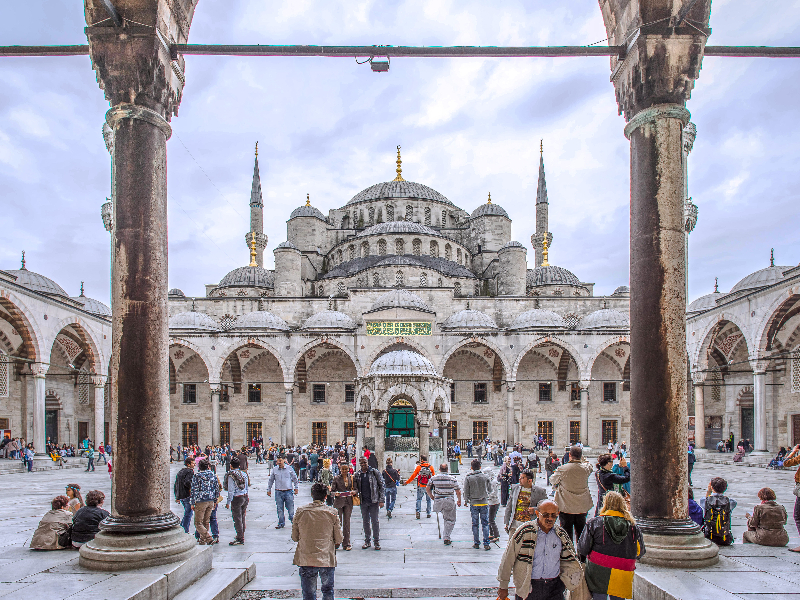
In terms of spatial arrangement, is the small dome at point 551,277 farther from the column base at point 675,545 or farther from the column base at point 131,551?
the column base at point 131,551

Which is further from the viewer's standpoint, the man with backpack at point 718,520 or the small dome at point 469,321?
the small dome at point 469,321

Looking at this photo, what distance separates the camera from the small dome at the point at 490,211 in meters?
36.7

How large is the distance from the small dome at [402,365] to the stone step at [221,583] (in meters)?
9.82

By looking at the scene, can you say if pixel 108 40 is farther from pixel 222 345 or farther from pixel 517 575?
pixel 222 345

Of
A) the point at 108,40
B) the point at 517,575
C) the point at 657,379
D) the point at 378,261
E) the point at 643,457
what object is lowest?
the point at 517,575

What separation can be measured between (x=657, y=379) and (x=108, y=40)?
441 centimetres

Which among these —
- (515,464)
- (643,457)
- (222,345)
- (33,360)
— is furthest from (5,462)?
(643,457)

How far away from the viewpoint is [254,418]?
1093 inches

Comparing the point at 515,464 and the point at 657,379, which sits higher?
the point at 657,379

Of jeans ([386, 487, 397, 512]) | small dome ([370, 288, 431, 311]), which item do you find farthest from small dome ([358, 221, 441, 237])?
jeans ([386, 487, 397, 512])

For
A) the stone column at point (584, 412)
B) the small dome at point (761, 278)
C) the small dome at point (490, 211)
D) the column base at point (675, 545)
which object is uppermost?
the small dome at point (490, 211)

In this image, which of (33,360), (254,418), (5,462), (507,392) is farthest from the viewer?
(254,418)

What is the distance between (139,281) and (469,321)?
2242cm

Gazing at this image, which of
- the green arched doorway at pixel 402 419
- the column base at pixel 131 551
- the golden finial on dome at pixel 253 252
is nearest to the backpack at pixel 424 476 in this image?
the column base at pixel 131 551
